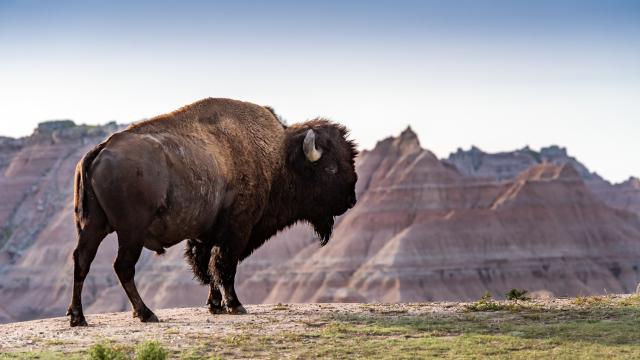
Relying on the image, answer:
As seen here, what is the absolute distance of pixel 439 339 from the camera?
1262 cm

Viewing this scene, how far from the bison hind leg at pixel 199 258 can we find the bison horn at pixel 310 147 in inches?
93.1

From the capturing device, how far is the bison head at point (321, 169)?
17.6 m

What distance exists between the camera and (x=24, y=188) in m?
165

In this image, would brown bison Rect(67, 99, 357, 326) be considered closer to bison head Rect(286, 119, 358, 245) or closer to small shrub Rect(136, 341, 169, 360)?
bison head Rect(286, 119, 358, 245)

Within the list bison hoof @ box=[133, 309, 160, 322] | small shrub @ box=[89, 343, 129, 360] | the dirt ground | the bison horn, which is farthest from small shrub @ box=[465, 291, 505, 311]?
small shrub @ box=[89, 343, 129, 360]

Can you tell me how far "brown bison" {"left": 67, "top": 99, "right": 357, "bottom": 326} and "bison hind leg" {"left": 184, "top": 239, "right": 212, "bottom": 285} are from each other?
0.9 inches

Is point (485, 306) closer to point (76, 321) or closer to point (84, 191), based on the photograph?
point (76, 321)

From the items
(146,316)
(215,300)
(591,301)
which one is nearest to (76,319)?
(146,316)

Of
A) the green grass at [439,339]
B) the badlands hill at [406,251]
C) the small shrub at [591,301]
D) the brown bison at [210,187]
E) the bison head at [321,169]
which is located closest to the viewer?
the green grass at [439,339]

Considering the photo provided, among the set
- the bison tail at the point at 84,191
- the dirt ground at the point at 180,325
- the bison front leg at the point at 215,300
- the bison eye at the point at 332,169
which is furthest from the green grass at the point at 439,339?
the bison eye at the point at 332,169

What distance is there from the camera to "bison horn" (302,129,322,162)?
56.9 ft

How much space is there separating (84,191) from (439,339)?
18.2 ft

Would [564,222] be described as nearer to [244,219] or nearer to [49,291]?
[49,291]

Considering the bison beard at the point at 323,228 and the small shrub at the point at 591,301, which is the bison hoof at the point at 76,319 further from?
the small shrub at the point at 591,301
